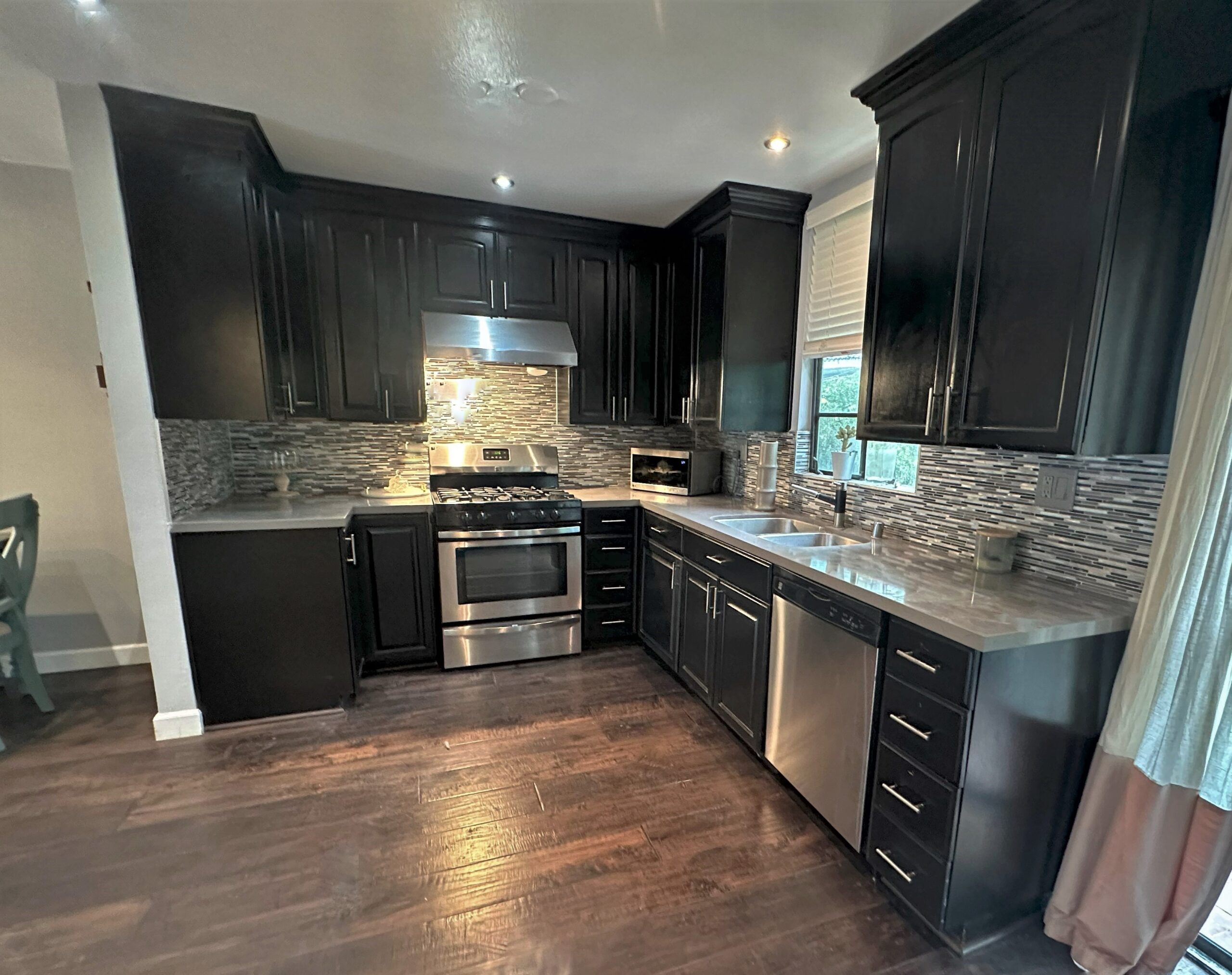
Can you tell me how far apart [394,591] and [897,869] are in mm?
2534

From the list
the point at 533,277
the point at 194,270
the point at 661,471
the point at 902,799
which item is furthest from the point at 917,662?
the point at 194,270

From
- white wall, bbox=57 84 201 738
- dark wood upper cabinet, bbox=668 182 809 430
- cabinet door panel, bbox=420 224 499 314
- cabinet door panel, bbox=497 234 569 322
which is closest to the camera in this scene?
white wall, bbox=57 84 201 738

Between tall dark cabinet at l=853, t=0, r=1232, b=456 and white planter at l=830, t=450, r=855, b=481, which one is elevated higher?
tall dark cabinet at l=853, t=0, r=1232, b=456

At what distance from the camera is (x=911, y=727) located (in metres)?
1.51

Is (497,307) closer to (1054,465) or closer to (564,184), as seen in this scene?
(564,184)

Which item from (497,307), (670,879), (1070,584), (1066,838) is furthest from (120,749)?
(1070,584)

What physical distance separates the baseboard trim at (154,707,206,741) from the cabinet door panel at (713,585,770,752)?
2397 millimetres

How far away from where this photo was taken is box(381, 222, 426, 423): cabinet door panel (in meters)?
2.97

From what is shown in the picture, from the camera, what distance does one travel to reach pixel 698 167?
2.51 m

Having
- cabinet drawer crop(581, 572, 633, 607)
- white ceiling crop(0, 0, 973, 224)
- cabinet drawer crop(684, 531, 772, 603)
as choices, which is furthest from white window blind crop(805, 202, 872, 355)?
cabinet drawer crop(581, 572, 633, 607)

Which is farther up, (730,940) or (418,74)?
(418,74)

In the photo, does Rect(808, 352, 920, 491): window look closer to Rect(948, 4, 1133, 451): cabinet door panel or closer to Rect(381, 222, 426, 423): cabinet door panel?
Rect(948, 4, 1133, 451): cabinet door panel

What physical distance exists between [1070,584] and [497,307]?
9.84 feet

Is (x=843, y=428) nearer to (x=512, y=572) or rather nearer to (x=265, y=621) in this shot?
(x=512, y=572)
